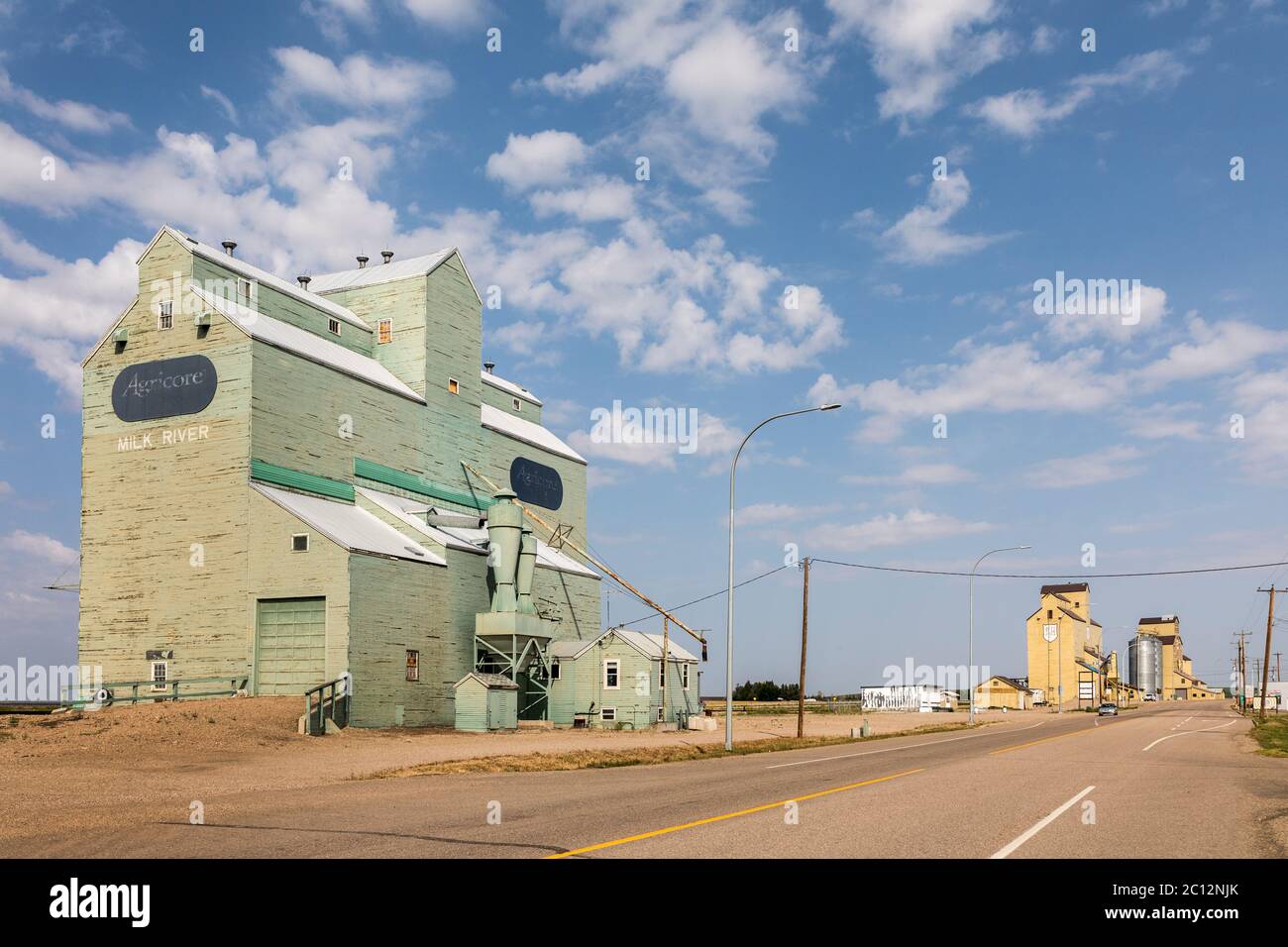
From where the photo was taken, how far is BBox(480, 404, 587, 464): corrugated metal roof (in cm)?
6224

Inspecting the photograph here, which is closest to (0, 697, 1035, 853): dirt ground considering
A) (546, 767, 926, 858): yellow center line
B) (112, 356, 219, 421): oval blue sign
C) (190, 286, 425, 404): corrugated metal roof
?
(546, 767, 926, 858): yellow center line

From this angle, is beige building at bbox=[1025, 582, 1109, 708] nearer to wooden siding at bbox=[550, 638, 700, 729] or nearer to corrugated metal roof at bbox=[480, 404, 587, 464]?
corrugated metal roof at bbox=[480, 404, 587, 464]

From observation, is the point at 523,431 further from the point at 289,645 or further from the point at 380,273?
the point at 289,645

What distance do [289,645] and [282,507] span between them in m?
5.36

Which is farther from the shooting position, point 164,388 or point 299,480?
point 164,388

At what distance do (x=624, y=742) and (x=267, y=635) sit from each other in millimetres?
14581

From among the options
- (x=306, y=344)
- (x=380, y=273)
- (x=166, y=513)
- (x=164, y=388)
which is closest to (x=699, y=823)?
(x=166, y=513)

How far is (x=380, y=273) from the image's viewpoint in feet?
188

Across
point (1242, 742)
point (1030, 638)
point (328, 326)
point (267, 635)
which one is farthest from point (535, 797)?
point (1030, 638)

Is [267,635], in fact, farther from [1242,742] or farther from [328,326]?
[1242,742]

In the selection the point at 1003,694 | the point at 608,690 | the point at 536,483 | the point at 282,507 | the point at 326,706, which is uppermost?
the point at 536,483
